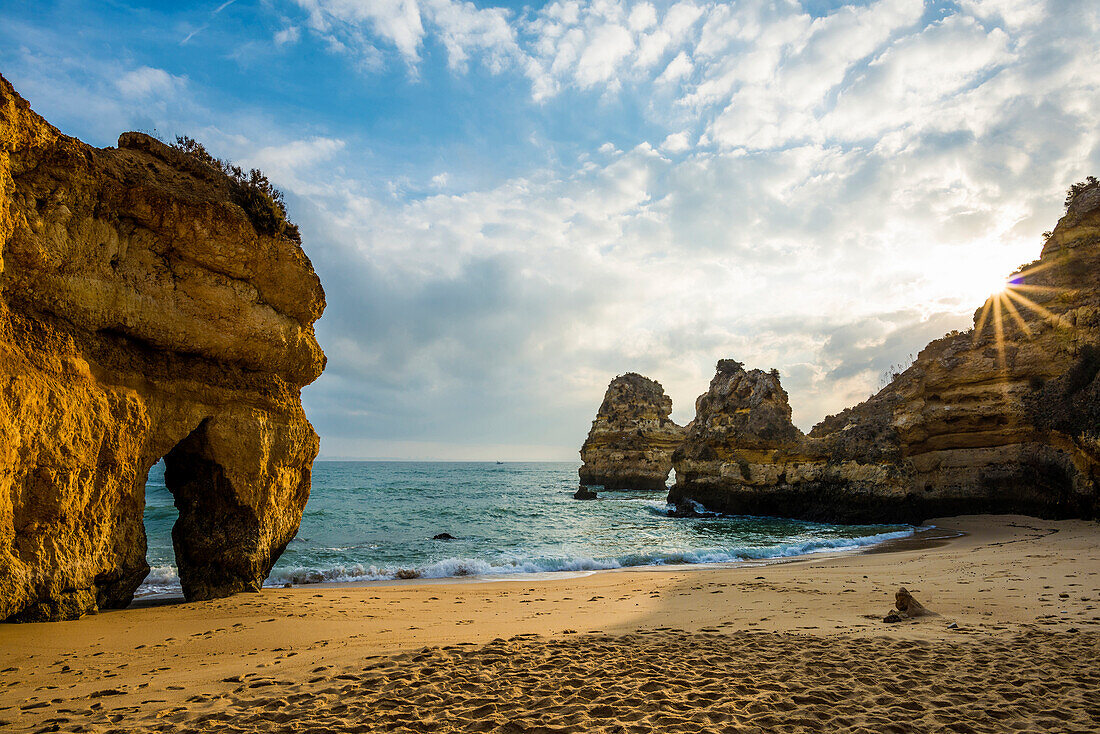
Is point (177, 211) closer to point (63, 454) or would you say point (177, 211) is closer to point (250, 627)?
point (63, 454)

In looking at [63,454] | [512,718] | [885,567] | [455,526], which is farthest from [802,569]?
[455,526]

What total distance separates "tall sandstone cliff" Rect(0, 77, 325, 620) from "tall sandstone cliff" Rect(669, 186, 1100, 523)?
23.8 m

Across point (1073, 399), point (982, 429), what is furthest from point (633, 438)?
point (1073, 399)

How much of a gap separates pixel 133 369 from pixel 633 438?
51.6 metres

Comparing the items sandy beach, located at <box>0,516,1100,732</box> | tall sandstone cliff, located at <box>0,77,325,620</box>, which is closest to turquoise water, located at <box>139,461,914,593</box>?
tall sandstone cliff, located at <box>0,77,325,620</box>

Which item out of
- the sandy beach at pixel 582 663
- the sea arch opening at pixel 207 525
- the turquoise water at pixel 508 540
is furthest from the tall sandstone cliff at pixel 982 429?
the sea arch opening at pixel 207 525

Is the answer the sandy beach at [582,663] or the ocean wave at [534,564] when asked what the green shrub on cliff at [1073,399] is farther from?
the sandy beach at [582,663]

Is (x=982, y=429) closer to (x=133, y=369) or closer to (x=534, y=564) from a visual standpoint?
(x=534, y=564)

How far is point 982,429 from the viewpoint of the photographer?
21.7 metres

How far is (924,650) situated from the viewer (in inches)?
205

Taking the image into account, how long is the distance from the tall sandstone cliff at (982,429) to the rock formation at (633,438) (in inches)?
1026

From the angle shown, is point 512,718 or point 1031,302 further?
point 1031,302

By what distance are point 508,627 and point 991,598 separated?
7.50 metres

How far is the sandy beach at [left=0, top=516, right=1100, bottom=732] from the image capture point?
147 inches
